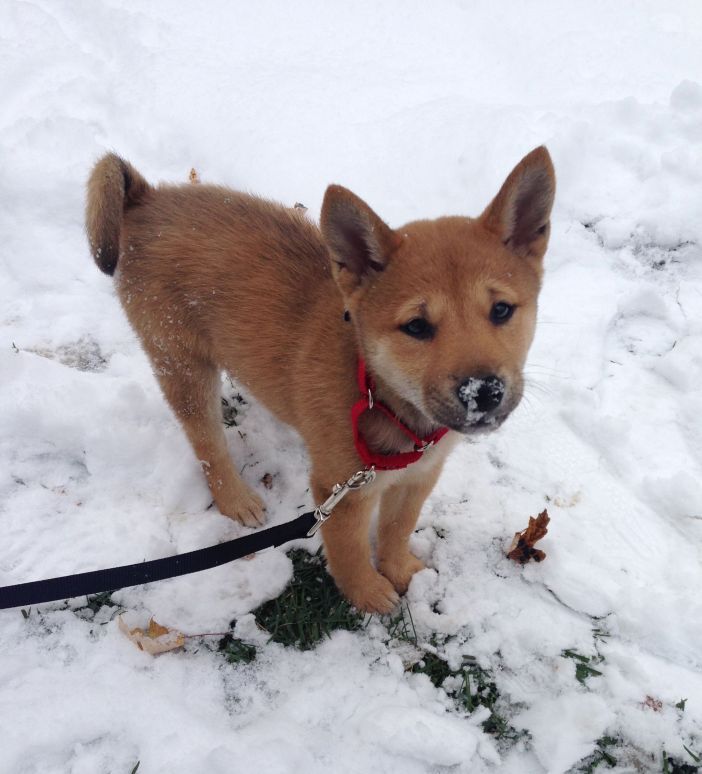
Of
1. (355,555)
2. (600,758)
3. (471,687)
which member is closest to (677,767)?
(600,758)

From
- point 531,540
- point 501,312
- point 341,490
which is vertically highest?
point 501,312

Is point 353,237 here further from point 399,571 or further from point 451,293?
point 399,571

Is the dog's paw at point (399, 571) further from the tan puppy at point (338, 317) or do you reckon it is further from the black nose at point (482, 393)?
the black nose at point (482, 393)

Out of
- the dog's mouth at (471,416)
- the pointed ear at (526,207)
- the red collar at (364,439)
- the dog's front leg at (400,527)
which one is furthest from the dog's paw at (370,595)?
the pointed ear at (526,207)

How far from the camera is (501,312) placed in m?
2.02

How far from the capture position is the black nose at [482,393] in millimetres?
1756

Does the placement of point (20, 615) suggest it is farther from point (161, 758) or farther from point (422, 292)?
point (422, 292)

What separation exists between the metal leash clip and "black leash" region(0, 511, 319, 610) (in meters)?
0.08

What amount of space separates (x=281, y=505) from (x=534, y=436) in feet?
4.77

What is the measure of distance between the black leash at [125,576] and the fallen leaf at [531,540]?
1086mm

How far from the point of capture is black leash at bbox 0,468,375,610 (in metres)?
2.11

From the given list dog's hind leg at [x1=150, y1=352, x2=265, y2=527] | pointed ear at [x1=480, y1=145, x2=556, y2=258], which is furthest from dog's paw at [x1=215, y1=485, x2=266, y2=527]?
pointed ear at [x1=480, y1=145, x2=556, y2=258]

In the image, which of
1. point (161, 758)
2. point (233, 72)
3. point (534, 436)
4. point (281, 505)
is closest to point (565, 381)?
point (534, 436)

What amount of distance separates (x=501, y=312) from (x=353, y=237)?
58 centimetres
